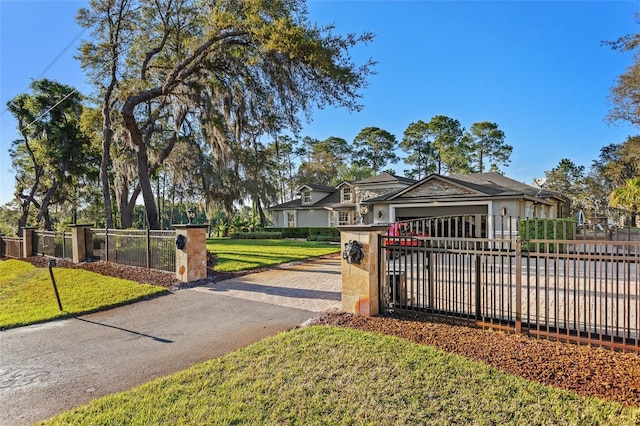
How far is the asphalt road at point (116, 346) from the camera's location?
3468 millimetres

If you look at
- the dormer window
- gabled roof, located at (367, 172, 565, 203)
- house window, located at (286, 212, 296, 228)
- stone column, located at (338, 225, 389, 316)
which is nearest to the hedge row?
house window, located at (286, 212, 296, 228)

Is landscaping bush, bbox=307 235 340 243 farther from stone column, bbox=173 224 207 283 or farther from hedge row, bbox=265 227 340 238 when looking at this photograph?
stone column, bbox=173 224 207 283

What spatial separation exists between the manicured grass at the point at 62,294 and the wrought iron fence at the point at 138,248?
41.8 inches

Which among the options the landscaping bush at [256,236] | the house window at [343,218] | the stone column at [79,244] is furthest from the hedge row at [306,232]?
the stone column at [79,244]

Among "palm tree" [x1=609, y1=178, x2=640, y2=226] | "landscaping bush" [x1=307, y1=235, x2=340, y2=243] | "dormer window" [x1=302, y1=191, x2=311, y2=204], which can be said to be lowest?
"landscaping bush" [x1=307, y1=235, x2=340, y2=243]

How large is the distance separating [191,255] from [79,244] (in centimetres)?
643

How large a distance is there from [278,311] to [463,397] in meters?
3.83

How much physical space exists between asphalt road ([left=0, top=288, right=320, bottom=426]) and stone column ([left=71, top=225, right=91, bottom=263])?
713 centimetres

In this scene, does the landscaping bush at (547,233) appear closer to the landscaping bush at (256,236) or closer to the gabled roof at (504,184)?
the gabled roof at (504,184)

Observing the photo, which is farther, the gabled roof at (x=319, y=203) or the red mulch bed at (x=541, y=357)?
the gabled roof at (x=319, y=203)

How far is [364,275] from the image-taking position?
5328 millimetres

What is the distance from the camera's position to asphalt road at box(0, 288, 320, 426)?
137 inches

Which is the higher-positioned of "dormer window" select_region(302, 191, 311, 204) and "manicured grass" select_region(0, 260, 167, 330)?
"dormer window" select_region(302, 191, 311, 204)

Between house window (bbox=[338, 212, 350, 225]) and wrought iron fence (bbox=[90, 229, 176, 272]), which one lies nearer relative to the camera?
wrought iron fence (bbox=[90, 229, 176, 272])
